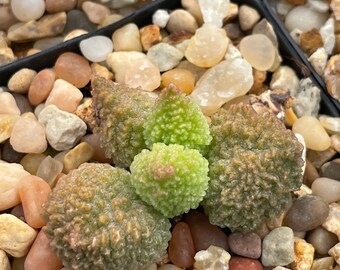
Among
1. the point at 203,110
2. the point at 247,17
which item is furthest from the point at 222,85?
the point at 247,17

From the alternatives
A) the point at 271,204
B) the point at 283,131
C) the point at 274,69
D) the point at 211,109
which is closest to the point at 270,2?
the point at 274,69

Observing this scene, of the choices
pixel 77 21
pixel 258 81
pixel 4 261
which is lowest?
pixel 4 261

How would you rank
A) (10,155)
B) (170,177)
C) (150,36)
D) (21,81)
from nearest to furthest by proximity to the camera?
1. (170,177)
2. (10,155)
3. (21,81)
4. (150,36)

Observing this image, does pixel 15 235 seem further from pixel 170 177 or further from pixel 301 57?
pixel 301 57

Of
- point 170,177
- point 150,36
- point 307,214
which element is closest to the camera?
point 170,177

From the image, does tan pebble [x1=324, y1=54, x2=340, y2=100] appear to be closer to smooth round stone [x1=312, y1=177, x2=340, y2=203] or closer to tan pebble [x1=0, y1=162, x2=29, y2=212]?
smooth round stone [x1=312, y1=177, x2=340, y2=203]

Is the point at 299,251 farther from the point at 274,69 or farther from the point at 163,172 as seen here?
the point at 274,69

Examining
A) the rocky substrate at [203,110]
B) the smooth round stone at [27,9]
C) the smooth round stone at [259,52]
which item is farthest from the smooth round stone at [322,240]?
the smooth round stone at [27,9]
